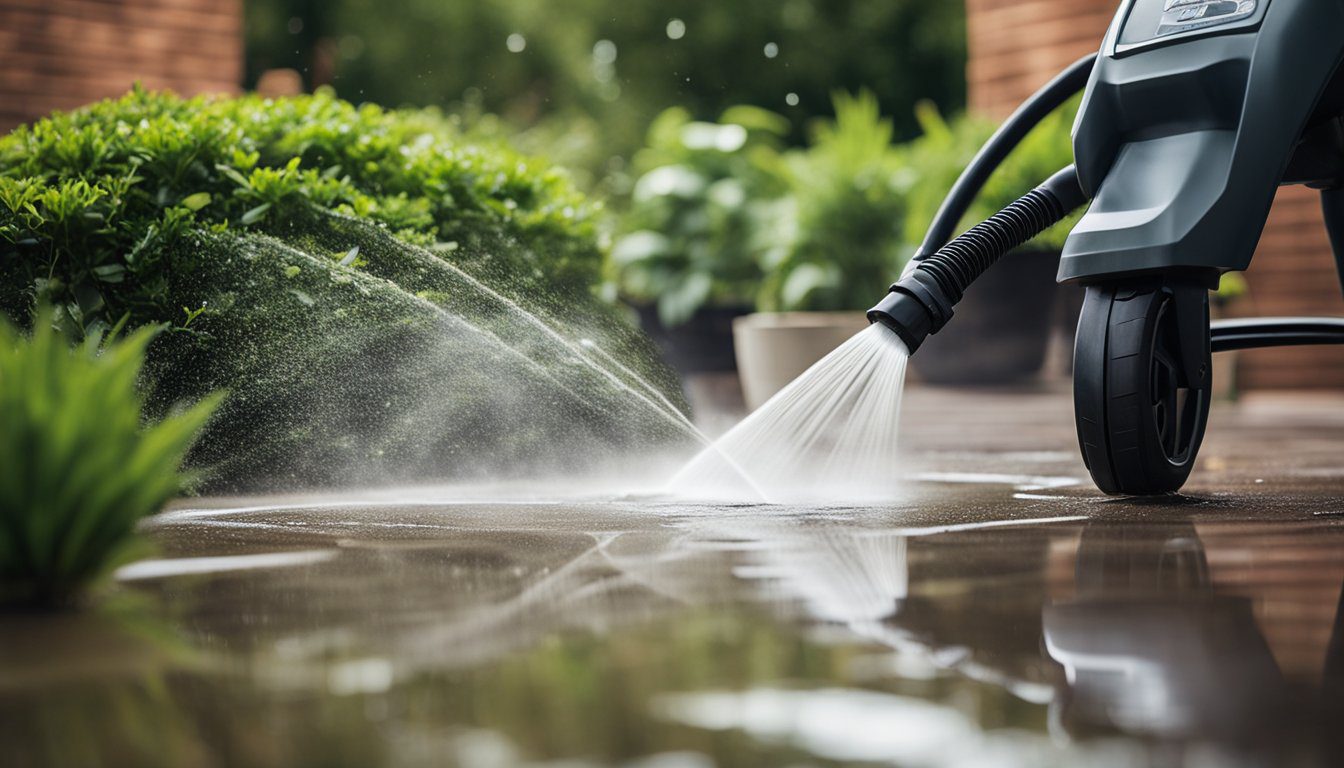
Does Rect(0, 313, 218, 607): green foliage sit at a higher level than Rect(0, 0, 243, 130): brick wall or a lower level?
lower

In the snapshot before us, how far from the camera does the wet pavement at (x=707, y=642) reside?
2.60 ft

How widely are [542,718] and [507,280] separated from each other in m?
1.92

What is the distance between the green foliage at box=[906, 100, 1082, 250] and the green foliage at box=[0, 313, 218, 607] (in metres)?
3.64

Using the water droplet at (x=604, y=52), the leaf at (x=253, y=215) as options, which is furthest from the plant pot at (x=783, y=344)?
the water droplet at (x=604, y=52)

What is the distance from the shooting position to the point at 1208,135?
1.75m

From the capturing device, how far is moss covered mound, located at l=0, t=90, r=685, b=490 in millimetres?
2271

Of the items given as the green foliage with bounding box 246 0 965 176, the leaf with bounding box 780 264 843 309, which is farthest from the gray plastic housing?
the green foliage with bounding box 246 0 965 176

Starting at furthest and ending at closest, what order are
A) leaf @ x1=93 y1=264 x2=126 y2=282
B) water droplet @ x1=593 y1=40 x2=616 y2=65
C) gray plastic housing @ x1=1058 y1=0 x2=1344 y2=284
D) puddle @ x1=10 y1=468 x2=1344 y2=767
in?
water droplet @ x1=593 y1=40 x2=616 y2=65
leaf @ x1=93 y1=264 x2=126 y2=282
gray plastic housing @ x1=1058 y1=0 x2=1344 y2=284
puddle @ x1=10 y1=468 x2=1344 y2=767

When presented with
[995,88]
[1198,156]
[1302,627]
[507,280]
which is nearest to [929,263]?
[1198,156]

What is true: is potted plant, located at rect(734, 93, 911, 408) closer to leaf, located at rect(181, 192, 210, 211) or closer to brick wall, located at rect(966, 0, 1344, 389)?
brick wall, located at rect(966, 0, 1344, 389)

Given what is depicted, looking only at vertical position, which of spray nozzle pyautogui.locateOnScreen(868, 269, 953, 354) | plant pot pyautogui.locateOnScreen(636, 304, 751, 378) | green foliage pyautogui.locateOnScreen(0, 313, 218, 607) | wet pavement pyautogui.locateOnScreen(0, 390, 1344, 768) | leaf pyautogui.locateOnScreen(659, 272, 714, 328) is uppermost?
leaf pyautogui.locateOnScreen(659, 272, 714, 328)

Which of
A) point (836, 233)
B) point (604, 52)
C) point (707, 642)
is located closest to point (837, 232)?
point (836, 233)

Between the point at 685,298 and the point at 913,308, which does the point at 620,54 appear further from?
the point at 913,308

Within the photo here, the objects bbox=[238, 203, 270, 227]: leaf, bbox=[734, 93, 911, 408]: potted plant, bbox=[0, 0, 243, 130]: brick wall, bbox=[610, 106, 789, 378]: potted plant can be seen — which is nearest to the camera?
bbox=[238, 203, 270, 227]: leaf
